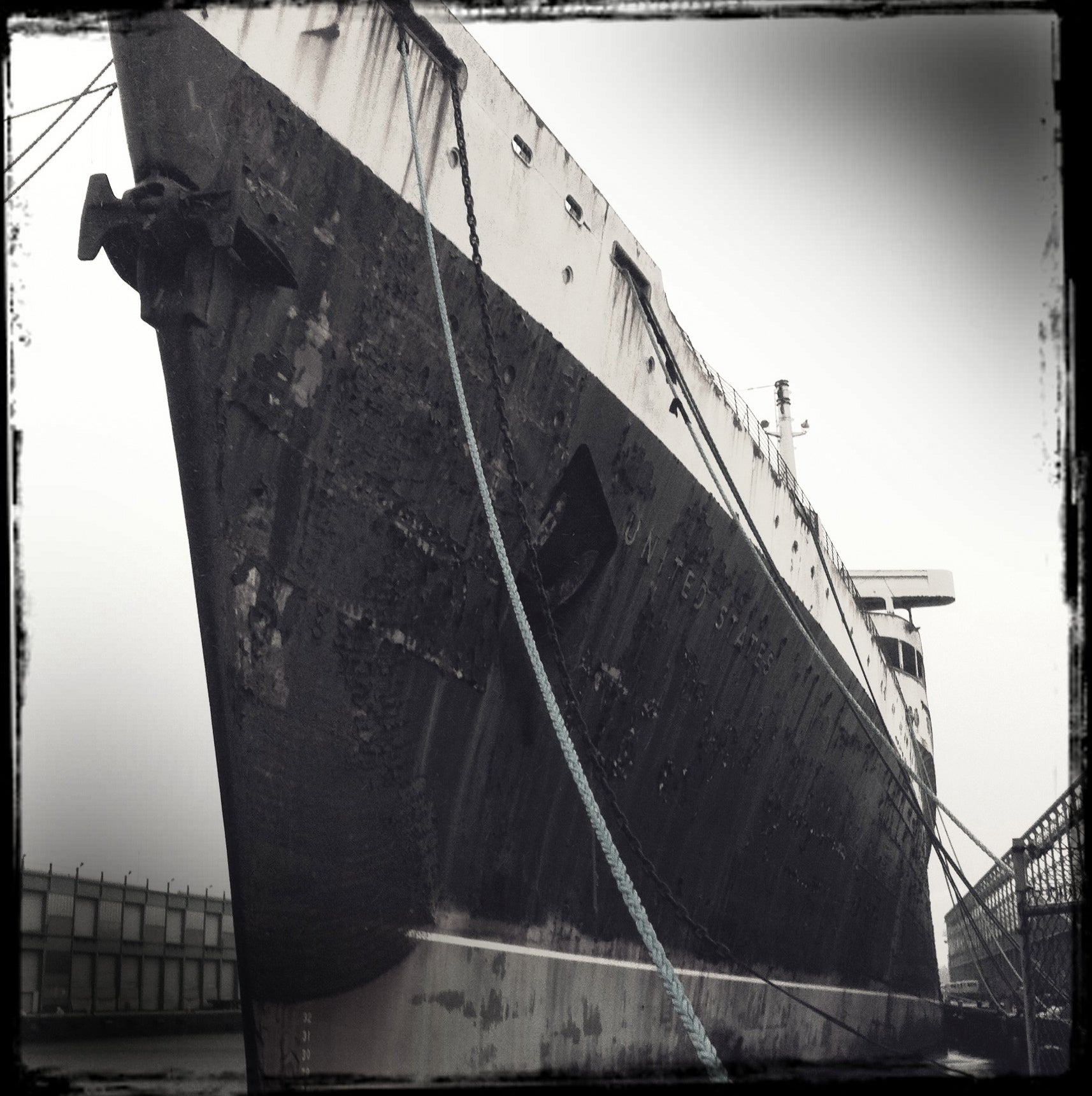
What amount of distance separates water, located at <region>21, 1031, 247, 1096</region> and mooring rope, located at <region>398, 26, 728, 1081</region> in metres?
5.28

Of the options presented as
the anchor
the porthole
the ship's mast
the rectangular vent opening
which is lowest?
the anchor

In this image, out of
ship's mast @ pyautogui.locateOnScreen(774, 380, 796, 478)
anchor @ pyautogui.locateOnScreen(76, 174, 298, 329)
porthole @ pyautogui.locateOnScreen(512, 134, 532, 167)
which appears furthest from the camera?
ship's mast @ pyautogui.locateOnScreen(774, 380, 796, 478)

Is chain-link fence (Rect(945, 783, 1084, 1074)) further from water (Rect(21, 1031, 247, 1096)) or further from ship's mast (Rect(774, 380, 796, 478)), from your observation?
water (Rect(21, 1031, 247, 1096))

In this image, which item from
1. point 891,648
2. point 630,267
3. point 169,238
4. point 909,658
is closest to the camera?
point 169,238

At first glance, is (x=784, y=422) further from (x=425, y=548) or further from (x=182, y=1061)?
(x=182, y=1061)

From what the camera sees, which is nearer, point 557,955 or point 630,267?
point 557,955

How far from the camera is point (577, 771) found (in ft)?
10.7

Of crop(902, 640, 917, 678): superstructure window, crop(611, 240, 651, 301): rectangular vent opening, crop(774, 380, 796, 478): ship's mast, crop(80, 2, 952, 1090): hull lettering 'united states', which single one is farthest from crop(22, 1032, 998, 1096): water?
crop(774, 380, 796, 478): ship's mast

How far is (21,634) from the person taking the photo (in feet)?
7.01

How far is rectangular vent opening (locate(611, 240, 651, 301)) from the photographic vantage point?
604 centimetres

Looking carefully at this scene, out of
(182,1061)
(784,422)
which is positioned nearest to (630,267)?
(784,422)

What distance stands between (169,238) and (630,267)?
2984 millimetres

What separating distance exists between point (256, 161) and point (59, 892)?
15.8 meters

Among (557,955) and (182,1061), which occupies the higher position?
(557,955)
